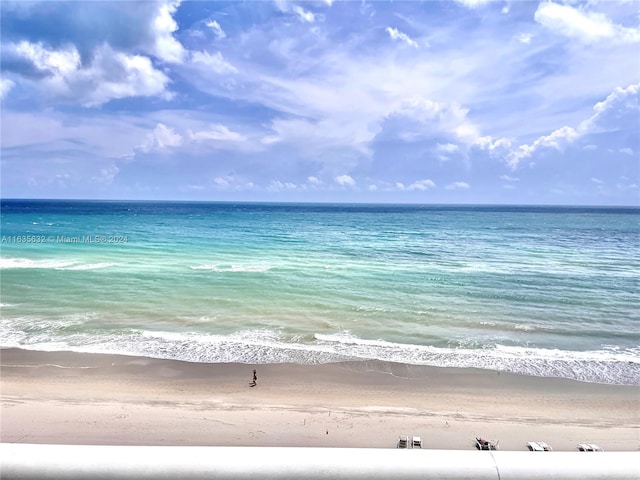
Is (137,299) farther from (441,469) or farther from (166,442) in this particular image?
(441,469)

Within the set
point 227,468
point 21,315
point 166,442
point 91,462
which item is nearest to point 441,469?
point 227,468

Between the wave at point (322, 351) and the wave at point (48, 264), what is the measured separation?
1180 cm

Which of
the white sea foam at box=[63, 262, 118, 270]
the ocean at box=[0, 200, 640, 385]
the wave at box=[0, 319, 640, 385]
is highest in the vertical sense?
the white sea foam at box=[63, 262, 118, 270]

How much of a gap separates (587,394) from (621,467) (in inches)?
361

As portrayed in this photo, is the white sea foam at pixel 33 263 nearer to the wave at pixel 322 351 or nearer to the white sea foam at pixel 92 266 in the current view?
the white sea foam at pixel 92 266

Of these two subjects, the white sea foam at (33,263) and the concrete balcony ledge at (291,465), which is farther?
the white sea foam at (33,263)

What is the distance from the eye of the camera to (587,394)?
933 centimetres

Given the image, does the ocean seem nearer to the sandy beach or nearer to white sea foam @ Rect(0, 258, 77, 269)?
white sea foam @ Rect(0, 258, 77, 269)

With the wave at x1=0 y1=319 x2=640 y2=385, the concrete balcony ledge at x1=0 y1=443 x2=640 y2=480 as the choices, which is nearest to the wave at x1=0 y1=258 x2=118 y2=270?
the wave at x1=0 y1=319 x2=640 y2=385

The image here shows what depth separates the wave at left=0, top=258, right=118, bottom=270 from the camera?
23.6 meters

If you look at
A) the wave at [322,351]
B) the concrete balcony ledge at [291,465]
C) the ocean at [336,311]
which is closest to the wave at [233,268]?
the ocean at [336,311]

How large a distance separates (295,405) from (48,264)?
73.8ft

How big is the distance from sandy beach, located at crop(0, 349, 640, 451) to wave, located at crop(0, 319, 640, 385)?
0.42m

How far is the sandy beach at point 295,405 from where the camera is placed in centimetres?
720
